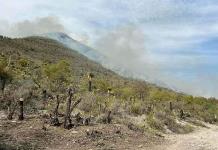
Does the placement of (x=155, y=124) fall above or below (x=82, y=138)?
above

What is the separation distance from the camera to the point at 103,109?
97.7 feet

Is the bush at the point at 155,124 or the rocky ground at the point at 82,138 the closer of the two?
the rocky ground at the point at 82,138

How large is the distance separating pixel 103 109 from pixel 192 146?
27.1 feet

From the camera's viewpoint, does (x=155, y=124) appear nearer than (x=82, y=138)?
No

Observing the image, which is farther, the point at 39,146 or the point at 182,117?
the point at 182,117

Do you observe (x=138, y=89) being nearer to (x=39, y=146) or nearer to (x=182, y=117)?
(x=182, y=117)

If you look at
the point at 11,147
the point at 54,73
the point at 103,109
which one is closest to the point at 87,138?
the point at 11,147

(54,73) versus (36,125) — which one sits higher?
(54,73)

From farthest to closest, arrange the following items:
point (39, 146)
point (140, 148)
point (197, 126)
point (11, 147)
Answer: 1. point (197, 126)
2. point (140, 148)
3. point (39, 146)
4. point (11, 147)

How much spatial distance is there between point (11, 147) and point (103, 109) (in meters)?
12.1

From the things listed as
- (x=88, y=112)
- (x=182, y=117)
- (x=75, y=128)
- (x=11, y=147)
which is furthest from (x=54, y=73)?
(x=11, y=147)

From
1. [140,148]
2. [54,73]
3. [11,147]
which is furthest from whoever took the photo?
[54,73]

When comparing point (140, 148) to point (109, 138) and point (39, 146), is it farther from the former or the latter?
point (39, 146)

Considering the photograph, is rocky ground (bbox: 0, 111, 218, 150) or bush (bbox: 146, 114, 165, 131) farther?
bush (bbox: 146, 114, 165, 131)
